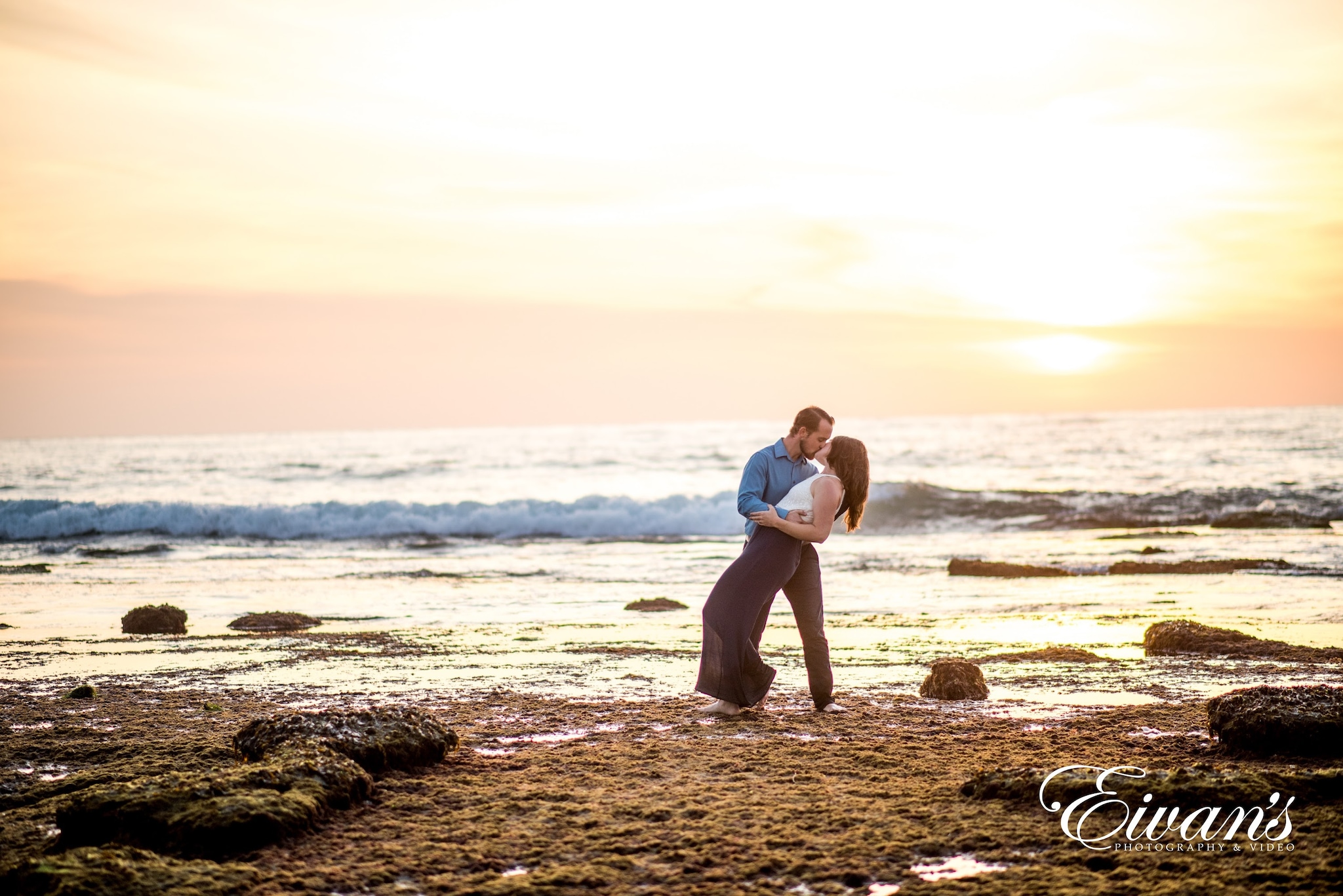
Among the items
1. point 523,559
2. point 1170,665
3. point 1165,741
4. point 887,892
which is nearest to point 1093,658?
point 1170,665

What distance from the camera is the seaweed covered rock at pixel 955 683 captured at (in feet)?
23.0

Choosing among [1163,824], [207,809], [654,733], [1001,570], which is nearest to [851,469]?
[654,733]

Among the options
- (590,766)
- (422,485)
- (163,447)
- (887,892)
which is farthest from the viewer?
(163,447)

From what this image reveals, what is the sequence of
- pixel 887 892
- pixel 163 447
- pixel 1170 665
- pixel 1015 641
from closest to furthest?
pixel 887 892, pixel 1170 665, pixel 1015 641, pixel 163 447

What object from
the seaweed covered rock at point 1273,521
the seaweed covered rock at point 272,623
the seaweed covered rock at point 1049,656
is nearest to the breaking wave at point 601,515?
the seaweed covered rock at point 1273,521

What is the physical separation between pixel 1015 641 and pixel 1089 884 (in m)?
6.63

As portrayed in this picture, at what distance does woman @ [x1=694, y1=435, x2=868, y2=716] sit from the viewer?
6523 millimetres

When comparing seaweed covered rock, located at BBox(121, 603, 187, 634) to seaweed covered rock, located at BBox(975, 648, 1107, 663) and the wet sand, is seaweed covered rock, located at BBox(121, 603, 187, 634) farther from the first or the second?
seaweed covered rock, located at BBox(975, 648, 1107, 663)

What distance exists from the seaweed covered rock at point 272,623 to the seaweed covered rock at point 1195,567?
12242mm

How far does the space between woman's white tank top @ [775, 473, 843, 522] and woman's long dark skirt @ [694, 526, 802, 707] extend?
0.19 meters

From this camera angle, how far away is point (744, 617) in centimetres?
666

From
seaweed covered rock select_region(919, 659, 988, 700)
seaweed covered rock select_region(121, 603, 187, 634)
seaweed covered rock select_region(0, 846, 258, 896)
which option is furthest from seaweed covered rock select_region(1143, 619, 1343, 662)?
seaweed covered rock select_region(121, 603, 187, 634)

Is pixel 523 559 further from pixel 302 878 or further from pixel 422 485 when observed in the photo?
pixel 422 485

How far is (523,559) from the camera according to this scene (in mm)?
22234
